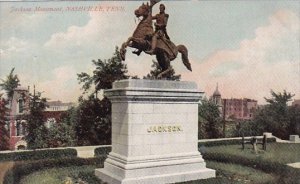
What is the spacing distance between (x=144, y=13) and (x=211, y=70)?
779 cm

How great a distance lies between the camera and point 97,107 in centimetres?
2119

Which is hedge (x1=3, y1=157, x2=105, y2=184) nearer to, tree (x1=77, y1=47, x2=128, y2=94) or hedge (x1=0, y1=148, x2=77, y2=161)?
hedge (x1=0, y1=148, x2=77, y2=161)

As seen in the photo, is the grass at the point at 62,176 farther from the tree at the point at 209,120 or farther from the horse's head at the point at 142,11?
the tree at the point at 209,120

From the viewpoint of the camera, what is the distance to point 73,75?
62.3 feet

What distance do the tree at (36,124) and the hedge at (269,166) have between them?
28.2ft

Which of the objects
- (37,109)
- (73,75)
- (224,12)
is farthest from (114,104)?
(37,109)

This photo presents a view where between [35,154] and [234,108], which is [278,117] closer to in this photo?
[234,108]

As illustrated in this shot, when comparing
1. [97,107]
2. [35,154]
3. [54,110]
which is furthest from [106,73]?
[35,154]

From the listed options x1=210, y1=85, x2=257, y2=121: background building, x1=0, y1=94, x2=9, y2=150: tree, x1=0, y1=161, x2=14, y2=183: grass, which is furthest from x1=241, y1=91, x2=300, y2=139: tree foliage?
x1=0, y1=94, x2=9, y2=150: tree

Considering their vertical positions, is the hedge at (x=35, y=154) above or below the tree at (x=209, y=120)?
below

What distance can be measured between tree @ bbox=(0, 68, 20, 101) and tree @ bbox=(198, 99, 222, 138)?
11347mm

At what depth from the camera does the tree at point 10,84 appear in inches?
664

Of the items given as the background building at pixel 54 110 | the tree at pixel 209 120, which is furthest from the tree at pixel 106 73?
the tree at pixel 209 120

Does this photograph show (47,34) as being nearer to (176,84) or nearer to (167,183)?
(176,84)
